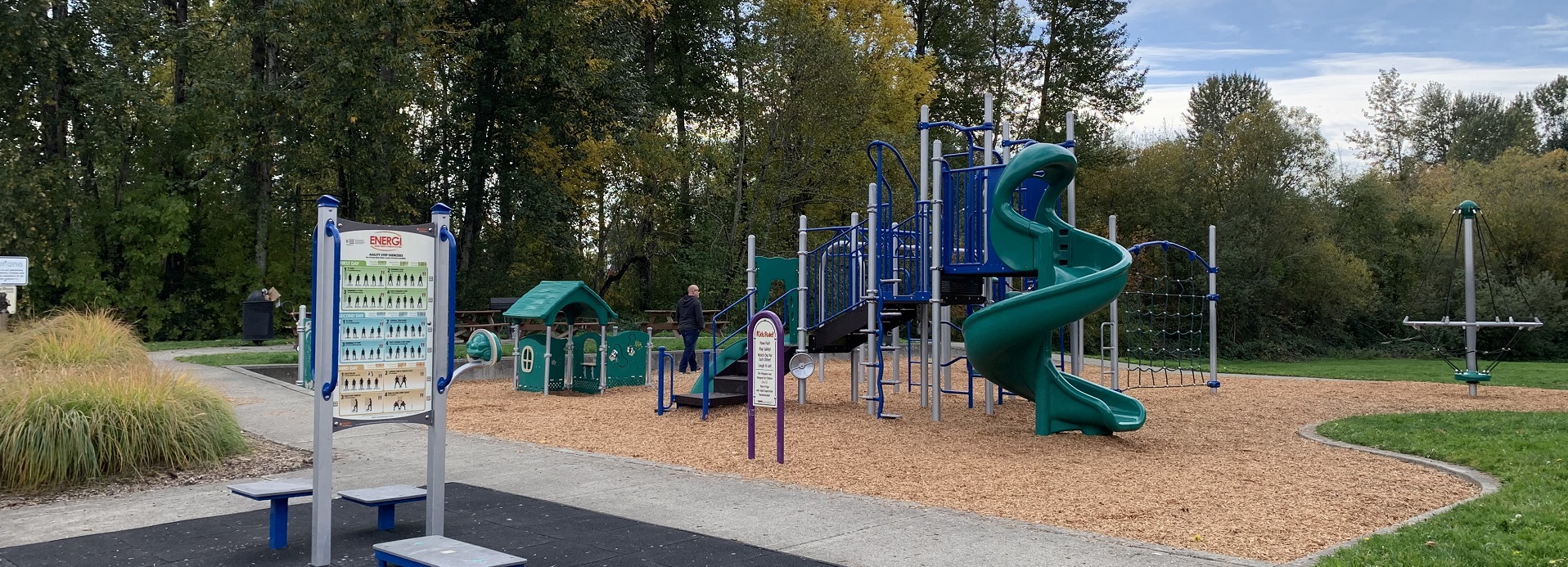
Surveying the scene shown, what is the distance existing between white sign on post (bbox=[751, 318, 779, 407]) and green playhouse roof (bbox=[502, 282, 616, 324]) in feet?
Answer: 19.4

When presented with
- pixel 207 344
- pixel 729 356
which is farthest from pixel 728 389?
pixel 207 344

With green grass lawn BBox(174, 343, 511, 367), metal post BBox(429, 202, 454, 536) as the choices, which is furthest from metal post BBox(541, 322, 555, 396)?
metal post BBox(429, 202, 454, 536)

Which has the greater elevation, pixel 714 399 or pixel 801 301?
pixel 801 301

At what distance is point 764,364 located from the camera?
29.6 ft

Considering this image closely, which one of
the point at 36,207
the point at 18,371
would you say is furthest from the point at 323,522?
the point at 36,207

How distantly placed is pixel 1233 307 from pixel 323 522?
3000 centimetres

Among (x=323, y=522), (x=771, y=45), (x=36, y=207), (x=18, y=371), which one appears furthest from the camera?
(x=771, y=45)

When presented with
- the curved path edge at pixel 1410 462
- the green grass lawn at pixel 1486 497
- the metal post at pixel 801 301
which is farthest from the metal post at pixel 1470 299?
the metal post at pixel 801 301

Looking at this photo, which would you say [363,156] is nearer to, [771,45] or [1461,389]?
[771,45]

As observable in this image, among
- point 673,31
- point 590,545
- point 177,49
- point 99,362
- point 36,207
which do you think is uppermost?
point 673,31

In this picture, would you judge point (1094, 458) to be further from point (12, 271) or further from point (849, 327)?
point (12, 271)

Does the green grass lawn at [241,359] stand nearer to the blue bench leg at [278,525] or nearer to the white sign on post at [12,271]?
the white sign on post at [12,271]

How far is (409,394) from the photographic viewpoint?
5.90 meters

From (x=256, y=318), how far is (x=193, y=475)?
1526cm
